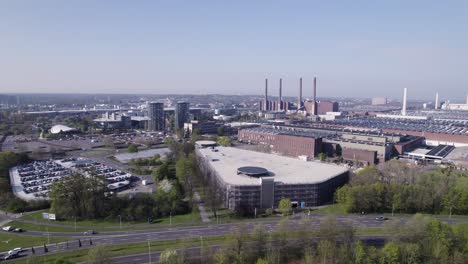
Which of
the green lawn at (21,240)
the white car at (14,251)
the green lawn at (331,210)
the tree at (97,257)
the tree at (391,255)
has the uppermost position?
the tree at (97,257)

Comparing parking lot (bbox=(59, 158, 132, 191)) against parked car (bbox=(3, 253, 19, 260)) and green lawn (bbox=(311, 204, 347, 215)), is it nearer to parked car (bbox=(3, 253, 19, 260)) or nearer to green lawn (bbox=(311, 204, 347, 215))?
parked car (bbox=(3, 253, 19, 260))

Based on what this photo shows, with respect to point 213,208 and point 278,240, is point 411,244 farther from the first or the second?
point 213,208

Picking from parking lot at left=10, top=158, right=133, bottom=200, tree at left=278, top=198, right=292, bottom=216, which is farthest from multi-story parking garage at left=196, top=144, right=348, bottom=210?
parking lot at left=10, top=158, right=133, bottom=200

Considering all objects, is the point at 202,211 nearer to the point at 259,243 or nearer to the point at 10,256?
the point at 259,243

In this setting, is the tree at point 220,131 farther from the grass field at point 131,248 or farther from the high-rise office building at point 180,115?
the grass field at point 131,248

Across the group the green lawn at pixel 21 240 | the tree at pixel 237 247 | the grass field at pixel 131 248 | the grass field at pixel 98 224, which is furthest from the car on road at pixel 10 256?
the tree at pixel 237 247

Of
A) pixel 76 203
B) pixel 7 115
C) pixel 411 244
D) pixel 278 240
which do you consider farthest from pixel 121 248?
pixel 7 115

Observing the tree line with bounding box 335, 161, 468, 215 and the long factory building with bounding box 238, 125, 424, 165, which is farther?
the long factory building with bounding box 238, 125, 424, 165
